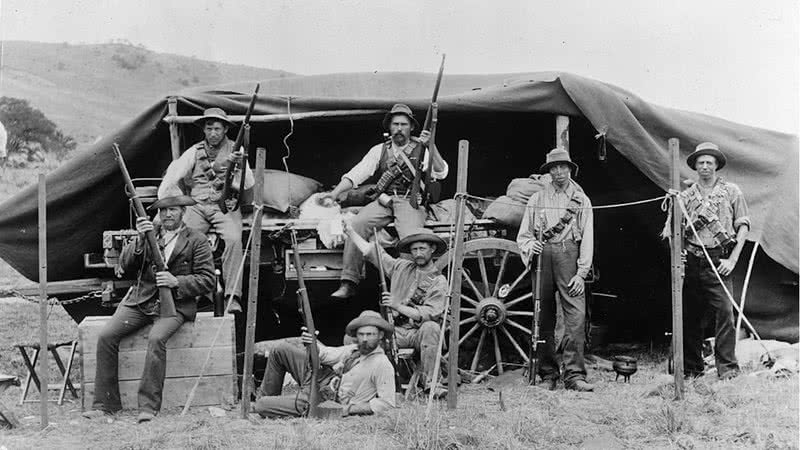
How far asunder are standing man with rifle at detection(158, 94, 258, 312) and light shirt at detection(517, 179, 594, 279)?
2.33 metres

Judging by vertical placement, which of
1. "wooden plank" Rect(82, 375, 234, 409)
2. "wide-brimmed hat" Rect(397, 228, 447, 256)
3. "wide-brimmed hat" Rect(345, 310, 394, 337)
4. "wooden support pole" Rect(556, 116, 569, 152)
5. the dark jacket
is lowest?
"wooden plank" Rect(82, 375, 234, 409)

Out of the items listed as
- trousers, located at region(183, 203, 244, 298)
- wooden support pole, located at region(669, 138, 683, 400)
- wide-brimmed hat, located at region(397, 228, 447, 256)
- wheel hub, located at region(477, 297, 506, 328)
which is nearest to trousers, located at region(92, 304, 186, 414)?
trousers, located at region(183, 203, 244, 298)

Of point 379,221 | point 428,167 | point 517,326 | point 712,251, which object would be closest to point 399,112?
point 428,167

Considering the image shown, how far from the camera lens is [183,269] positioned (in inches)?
262

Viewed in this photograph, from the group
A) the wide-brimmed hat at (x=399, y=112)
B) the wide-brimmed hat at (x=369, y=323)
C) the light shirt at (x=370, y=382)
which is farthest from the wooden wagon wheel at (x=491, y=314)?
the light shirt at (x=370, y=382)

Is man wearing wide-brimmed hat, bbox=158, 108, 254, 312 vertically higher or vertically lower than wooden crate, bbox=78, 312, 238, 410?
higher

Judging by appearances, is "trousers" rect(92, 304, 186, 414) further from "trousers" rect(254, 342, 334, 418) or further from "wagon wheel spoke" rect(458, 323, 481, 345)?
"wagon wheel spoke" rect(458, 323, 481, 345)

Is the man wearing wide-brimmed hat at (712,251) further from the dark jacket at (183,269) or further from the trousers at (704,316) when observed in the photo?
the dark jacket at (183,269)

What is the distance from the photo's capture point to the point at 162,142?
8406mm

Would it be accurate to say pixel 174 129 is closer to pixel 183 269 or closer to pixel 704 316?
pixel 183 269

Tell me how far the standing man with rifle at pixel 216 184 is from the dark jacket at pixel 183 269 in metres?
0.79

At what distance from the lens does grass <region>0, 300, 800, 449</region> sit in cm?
529

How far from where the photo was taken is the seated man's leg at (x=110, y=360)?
6.34m

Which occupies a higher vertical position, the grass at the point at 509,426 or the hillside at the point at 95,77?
the hillside at the point at 95,77
